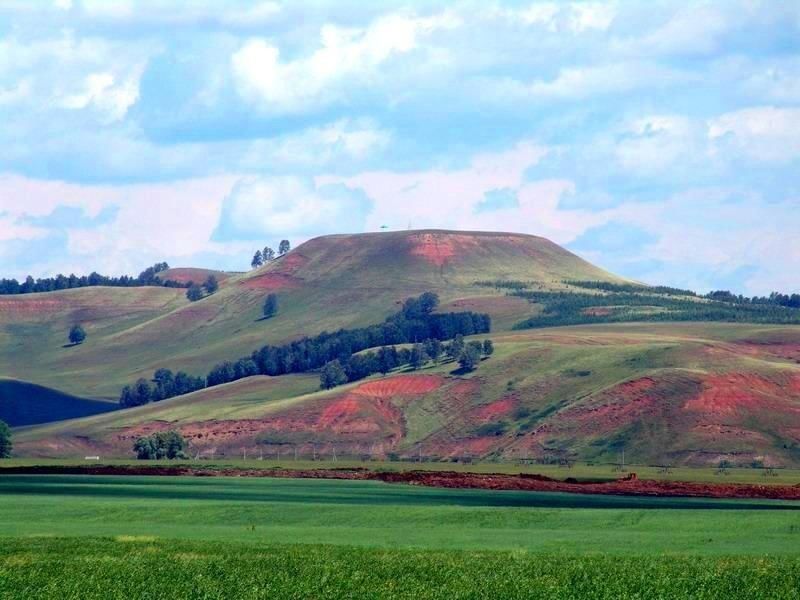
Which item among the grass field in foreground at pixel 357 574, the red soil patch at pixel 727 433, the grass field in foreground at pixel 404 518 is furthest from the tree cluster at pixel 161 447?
the grass field in foreground at pixel 357 574

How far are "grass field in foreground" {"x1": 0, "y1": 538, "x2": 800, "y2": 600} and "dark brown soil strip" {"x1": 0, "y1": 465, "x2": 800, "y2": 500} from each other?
4815cm

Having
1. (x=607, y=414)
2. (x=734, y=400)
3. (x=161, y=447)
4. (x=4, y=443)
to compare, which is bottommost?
(x=161, y=447)

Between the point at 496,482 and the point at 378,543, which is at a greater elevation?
the point at 378,543

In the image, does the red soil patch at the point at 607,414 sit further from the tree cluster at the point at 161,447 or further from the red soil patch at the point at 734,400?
the tree cluster at the point at 161,447

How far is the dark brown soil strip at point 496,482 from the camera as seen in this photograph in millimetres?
98500

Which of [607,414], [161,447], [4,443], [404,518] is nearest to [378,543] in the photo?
[404,518]

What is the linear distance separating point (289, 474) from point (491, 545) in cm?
5952

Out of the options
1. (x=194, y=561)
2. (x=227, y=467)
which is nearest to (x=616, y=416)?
(x=227, y=467)

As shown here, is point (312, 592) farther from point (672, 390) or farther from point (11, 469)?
point (672, 390)

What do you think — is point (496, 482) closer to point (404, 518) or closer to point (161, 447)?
point (404, 518)

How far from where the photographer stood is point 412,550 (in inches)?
2090

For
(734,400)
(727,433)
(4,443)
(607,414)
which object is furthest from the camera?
(607,414)

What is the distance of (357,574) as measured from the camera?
4397cm

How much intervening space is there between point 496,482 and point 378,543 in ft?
159
